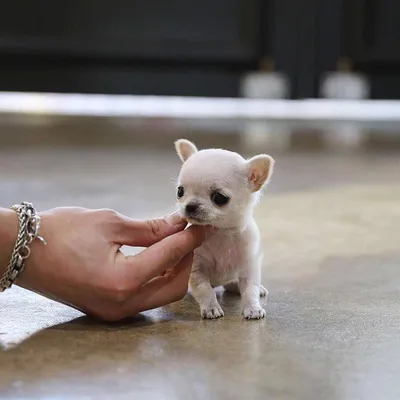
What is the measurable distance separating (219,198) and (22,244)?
0.27m

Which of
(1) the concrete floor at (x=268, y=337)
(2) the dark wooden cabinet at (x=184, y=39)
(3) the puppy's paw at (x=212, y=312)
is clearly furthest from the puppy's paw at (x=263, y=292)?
(2) the dark wooden cabinet at (x=184, y=39)

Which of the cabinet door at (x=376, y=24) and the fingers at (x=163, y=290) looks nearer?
the fingers at (x=163, y=290)

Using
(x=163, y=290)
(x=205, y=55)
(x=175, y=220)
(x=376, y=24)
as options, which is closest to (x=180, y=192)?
(x=175, y=220)

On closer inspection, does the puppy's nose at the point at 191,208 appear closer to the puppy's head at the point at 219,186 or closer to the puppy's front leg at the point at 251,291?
the puppy's head at the point at 219,186

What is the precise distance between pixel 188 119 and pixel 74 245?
335cm

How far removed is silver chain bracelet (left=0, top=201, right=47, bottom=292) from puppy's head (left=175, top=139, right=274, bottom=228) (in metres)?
0.20

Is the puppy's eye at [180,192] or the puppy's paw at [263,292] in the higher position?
the puppy's eye at [180,192]

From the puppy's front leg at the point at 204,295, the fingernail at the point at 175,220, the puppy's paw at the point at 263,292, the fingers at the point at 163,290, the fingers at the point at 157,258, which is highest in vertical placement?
the fingernail at the point at 175,220

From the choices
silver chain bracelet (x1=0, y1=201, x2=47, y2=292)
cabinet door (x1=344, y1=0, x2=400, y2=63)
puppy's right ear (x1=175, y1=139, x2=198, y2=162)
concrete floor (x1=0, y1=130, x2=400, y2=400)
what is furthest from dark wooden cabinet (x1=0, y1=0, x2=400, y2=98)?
silver chain bracelet (x1=0, y1=201, x2=47, y2=292)

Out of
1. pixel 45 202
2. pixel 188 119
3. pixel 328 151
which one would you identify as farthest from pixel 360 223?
pixel 188 119

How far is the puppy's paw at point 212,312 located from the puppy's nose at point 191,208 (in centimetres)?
13

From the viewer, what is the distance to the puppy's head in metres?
1.04

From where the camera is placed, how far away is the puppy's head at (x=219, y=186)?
3.41 ft

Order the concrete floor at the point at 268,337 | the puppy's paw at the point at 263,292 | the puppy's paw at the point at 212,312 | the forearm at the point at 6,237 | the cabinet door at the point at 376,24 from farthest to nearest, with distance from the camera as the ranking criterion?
the cabinet door at the point at 376,24, the puppy's paw at the point at 263,292, the puppy's paw at the point at 212,312, the forearm at the point at 6,237, the concrete floor at the point at 268,337
